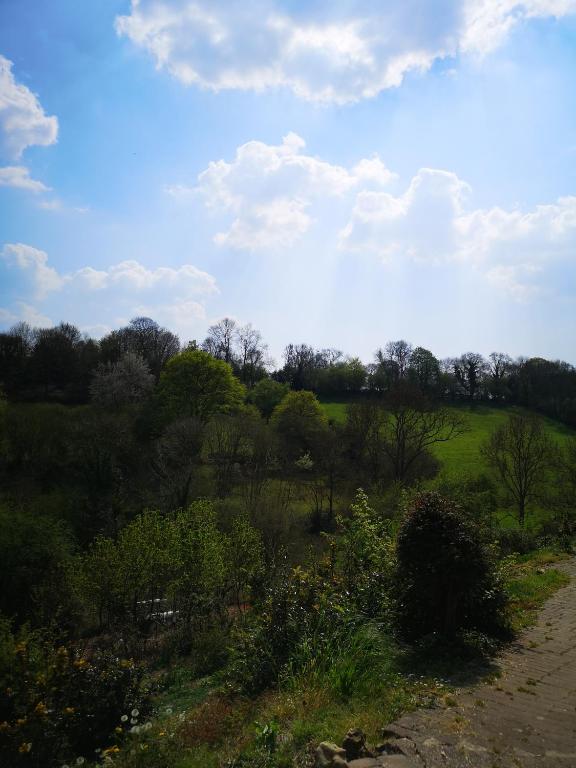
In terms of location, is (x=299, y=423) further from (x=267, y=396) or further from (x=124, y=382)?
(x=124, y=382)

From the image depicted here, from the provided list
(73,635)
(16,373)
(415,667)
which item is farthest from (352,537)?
(16,373)

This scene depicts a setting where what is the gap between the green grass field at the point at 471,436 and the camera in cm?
4125

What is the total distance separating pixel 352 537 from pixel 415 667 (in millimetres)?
5649

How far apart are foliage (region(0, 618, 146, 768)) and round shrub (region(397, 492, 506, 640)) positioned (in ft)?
16.0

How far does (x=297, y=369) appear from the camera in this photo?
74.7m

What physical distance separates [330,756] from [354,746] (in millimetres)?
263

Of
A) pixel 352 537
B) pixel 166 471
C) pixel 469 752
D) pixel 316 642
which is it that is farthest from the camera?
pixel 166 471

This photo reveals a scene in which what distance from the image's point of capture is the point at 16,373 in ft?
181

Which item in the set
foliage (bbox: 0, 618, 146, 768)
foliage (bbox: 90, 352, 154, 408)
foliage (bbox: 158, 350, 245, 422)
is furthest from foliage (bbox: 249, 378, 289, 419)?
foliage (bbox: 0, 618, 146, 768)

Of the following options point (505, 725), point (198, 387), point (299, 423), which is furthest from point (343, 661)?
point (198, 387)

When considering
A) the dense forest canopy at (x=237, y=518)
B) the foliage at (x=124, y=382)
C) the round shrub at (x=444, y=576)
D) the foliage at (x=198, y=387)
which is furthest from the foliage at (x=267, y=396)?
the round shrub at (x=444, y=576)

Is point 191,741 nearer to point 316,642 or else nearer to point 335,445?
point 316,642

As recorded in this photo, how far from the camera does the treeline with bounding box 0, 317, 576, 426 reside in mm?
55906

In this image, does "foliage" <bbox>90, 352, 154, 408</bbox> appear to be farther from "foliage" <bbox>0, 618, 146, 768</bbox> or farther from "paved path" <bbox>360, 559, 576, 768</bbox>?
→ "paved path" <bbox>360, 559, 576, 768</bbox>
